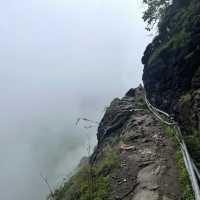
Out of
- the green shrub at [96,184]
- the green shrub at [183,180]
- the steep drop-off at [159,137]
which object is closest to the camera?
the green shrub at [183,180]

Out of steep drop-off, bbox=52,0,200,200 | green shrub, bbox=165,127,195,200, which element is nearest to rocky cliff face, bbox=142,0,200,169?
steep drop-off, bbox=52,0,200,200

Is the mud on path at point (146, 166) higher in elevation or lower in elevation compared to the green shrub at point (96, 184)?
higher

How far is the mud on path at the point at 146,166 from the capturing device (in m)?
11.3

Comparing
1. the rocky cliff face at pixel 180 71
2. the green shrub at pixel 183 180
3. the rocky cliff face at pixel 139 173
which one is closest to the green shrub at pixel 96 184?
the rocky cliff face at pixel 139 173

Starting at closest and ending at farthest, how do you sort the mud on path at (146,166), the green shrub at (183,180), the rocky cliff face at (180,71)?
the green shrub at (183,180) → the mud on path at (146,166) → the rocky cliff face at (180,71)

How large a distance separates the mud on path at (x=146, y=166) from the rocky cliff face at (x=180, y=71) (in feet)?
3.82

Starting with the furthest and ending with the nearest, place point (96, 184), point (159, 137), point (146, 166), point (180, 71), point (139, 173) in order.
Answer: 1. point (180, 71)
2. point (159, 137)
3. point (96, 184)
4. point (146, 166)
5. point (139, 173)

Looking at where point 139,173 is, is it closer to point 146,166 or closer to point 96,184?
point 146,166

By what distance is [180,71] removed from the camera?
1789cm

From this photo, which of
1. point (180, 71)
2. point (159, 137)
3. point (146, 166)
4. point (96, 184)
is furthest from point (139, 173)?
point (180, 71)

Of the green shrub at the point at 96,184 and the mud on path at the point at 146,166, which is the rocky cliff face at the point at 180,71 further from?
the green shrub at the point at 96,184

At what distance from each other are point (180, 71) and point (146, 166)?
6417mm

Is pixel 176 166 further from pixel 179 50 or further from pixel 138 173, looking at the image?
pixel 179 50

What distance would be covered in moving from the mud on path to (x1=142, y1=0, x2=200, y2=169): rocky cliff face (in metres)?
1.16
